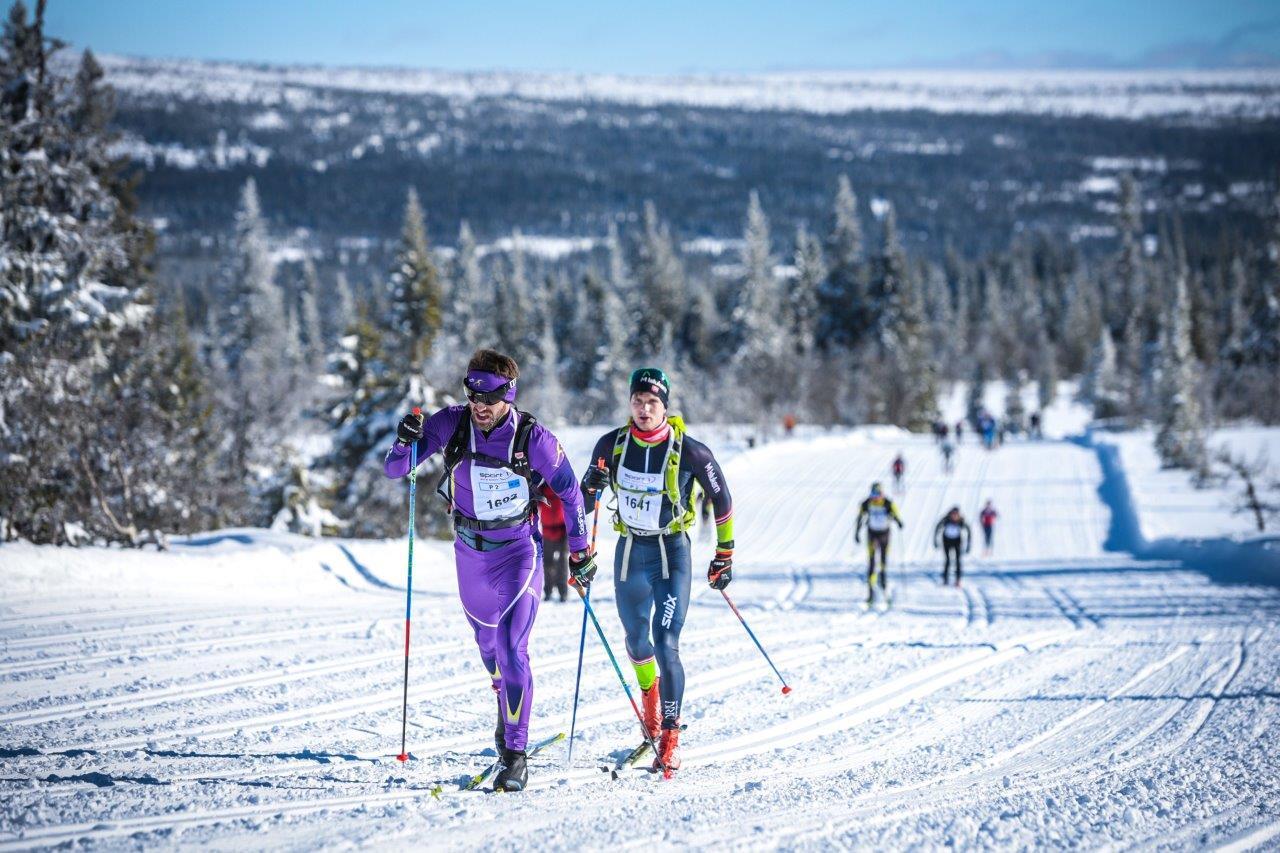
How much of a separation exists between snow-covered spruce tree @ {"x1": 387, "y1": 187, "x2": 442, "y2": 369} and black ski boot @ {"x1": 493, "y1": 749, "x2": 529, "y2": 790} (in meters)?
26.4

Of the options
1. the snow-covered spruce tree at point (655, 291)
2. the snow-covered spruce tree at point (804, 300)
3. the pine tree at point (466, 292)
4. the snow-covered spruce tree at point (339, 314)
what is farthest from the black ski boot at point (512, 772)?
the snow-covered spruce tree at point (339, 314)

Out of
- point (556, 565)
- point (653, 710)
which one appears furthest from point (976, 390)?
point (653, 710)

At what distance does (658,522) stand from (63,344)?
569 inches

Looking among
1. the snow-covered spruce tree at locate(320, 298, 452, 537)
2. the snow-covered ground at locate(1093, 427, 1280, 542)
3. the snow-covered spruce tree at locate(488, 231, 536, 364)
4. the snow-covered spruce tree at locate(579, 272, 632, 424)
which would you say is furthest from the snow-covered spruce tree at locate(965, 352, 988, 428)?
the snow-covered spruce tree at locate(320, 298, 452, 537)

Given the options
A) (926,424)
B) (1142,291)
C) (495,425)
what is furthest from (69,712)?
(1142,291)

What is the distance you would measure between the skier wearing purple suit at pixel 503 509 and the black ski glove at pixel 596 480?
14.6 inches

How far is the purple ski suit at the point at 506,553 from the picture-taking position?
518cm

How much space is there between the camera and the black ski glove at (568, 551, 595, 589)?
215 inches

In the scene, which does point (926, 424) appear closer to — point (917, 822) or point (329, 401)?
point (329, 401)

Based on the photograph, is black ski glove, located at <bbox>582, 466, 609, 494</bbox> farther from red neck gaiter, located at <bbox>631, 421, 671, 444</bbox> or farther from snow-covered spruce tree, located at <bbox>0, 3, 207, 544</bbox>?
snow-covered spruce tree, located at <bbox>0, 3, 207, 544</bbox>

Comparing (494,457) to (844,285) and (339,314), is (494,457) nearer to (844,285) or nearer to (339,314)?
(844,285)

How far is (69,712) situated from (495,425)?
3.79m

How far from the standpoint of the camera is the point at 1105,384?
7488 centimetres

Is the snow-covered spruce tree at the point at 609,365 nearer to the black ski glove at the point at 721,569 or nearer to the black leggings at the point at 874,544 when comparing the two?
the black leggings at the point at 874,544
